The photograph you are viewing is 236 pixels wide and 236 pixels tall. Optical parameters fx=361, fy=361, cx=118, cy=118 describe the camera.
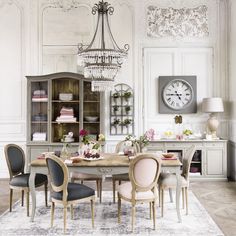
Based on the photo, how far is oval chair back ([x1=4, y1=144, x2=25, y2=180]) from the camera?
4827mm

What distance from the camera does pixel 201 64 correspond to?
702cm

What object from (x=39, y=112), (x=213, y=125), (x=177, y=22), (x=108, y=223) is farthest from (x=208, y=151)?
(x=39, y=112)

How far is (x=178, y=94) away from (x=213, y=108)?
2.51 feet

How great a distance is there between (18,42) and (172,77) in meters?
3.08

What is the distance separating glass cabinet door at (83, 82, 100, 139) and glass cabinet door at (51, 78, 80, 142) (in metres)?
0.15

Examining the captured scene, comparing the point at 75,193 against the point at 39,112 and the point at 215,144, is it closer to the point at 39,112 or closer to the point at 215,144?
the point at 39,112

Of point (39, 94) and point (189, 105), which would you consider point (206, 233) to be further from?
point (39, 94)

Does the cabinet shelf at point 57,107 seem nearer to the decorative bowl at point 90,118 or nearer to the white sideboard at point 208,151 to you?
the decorative bowl at point 90,118

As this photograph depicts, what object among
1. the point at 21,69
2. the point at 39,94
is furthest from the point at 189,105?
the point at 21,69

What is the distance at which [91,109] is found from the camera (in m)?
6.79

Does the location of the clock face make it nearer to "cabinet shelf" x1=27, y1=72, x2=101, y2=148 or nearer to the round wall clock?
the round wall clock

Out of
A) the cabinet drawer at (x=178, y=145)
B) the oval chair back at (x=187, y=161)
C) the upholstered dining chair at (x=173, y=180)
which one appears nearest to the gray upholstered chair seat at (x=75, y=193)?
the upholstered dining chair at (x=173, y=180)

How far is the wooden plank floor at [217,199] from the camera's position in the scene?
4.34m

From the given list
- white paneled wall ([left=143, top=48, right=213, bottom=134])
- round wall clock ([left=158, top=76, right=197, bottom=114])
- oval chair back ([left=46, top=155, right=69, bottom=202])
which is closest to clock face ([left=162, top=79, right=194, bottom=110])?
round wall clock ([left=158, top=76, right=197, bottom=114])
